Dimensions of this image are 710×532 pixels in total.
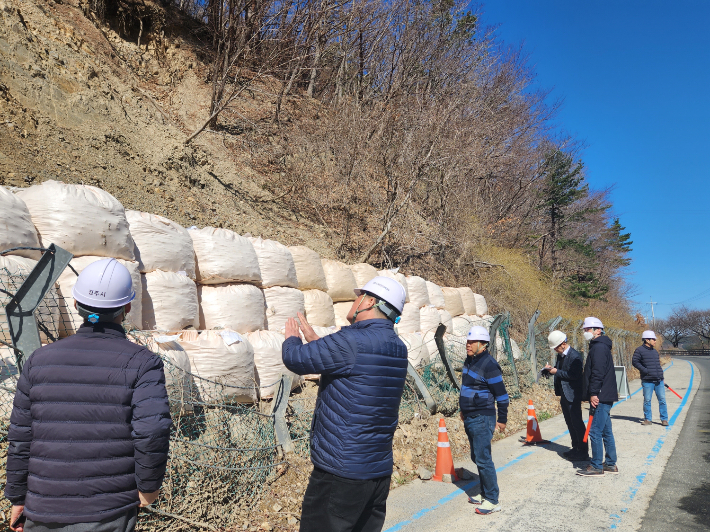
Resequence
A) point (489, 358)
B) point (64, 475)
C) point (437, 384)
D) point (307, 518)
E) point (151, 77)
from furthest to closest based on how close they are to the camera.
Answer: point (151, 77), point (437, 384), point (489, 358), point (307, 518), point (64, 475)

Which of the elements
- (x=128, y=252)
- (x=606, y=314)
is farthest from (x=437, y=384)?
(x=606, y=314)

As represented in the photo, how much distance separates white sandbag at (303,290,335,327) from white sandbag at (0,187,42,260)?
11.6ft

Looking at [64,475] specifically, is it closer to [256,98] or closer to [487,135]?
[256,98]

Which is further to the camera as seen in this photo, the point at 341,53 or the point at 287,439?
the point at 341,53

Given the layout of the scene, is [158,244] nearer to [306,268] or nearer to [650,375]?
[306,268]

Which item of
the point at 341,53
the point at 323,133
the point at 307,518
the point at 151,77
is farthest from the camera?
the point at 341,53

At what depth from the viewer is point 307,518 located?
7.82 feet

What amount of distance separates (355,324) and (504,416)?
2.73 meters

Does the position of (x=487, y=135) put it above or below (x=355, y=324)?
above

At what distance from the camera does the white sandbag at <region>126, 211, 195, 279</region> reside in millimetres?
4824

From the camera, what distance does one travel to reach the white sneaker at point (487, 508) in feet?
14.1

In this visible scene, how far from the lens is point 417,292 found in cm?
968

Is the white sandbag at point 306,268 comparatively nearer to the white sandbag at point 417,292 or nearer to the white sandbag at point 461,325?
the white sandbag at point 417,292

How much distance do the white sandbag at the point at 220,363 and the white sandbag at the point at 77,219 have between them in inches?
40.1
